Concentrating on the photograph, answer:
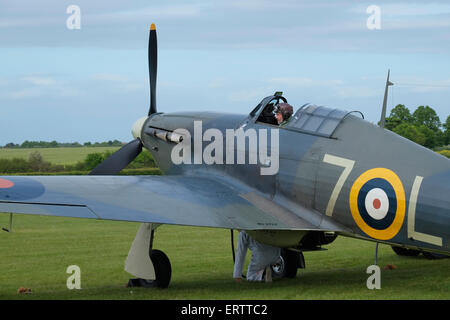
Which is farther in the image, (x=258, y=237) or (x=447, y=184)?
(x=258, y=237)

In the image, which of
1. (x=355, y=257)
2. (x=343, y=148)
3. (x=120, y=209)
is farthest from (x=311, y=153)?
(x=355, y=257)

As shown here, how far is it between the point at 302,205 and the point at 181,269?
13.3 feet

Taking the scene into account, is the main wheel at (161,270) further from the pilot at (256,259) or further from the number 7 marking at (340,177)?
the number 7 marking at (340,177)

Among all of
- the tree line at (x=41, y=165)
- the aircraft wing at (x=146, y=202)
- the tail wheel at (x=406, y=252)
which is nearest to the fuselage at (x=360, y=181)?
the aircraft wing at (x=146, y=202)

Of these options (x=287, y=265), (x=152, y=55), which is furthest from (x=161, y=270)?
(x=152, y=55)

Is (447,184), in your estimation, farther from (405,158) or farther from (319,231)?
(319,231)

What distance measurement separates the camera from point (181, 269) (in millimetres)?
13281

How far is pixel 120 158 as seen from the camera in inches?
526

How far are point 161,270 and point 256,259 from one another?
1.40 m

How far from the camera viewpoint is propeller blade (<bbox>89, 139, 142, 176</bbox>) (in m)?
13.2

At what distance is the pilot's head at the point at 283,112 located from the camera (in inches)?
430

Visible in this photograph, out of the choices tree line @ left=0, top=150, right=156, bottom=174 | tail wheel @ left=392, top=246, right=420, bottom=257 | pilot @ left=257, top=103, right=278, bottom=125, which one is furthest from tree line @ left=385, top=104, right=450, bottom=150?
pilot @ left=257, top=103, right=278, bottom=125

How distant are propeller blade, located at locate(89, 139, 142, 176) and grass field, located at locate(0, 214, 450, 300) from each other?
180cm

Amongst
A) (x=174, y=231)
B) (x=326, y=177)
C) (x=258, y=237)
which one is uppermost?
(x=326, y=177)
